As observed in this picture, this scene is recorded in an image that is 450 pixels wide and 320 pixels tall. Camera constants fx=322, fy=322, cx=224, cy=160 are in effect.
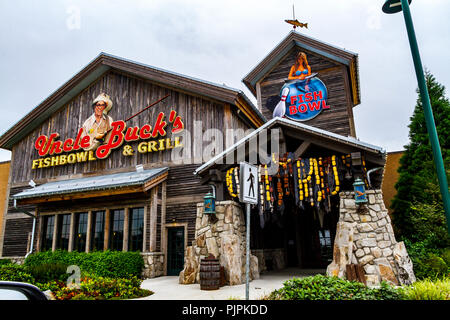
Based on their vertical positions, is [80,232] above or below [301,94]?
below

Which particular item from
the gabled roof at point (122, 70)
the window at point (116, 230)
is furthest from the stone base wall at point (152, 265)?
the gabled roof at point (122, 70)

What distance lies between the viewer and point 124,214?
14711mm

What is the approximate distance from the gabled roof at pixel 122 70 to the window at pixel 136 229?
632 centimetres

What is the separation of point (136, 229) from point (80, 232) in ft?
11.1

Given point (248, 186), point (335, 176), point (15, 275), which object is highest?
point (335, 176)

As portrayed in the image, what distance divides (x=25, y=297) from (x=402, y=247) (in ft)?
28.7

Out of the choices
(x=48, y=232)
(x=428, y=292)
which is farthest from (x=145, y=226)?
(x=428, y=292)

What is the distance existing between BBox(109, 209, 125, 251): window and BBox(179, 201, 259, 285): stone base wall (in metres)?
5.07

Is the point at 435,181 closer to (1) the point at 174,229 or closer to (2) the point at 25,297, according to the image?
(1) the point at 174,229

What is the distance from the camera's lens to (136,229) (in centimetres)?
1448

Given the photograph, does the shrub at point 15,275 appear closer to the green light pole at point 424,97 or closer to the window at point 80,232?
the window at point 80,232

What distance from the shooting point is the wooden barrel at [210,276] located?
9.11 meters

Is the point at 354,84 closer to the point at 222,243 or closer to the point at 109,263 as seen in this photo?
the point at 222,243
